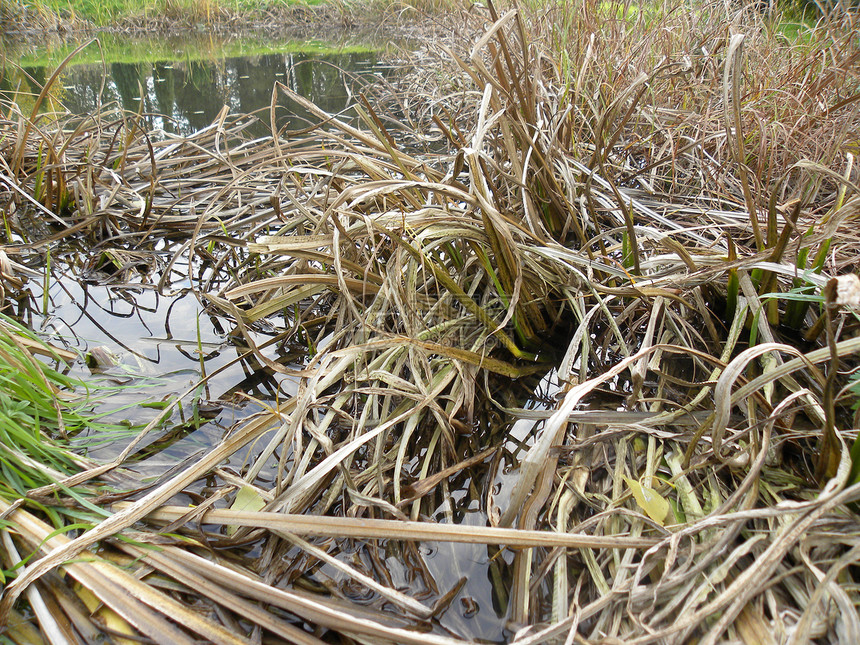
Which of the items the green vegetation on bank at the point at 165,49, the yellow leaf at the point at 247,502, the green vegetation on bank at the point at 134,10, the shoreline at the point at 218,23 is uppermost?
the green vegetation on bank at the point at 134,10

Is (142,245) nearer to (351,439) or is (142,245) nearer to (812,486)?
(351,439)

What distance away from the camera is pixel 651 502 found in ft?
2.54

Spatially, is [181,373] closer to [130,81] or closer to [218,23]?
[130,81]

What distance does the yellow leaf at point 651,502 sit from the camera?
0.77 m

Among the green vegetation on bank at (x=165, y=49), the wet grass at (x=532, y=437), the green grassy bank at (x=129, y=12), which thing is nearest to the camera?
the wet grass at (x=532, y=437)

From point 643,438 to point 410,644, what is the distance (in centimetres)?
54

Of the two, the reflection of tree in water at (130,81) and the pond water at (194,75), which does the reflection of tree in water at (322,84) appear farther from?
the reflection of tree in water at (130,81)

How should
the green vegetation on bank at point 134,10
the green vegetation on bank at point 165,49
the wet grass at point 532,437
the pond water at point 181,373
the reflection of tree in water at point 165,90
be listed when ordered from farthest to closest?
the green vegetation on bank at point 134,10 < the green vegetation on bank at point 165,49 < the reflection of tree in water at point 165,90 < the pond water at point 181,373 < the wet grass at point 532,437

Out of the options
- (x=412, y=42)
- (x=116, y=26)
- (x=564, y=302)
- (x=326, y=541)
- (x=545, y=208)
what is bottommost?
(x=326, y=541)

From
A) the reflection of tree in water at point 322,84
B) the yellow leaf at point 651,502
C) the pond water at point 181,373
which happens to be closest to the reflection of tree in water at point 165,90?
the reflection of tree in water at point 322,84

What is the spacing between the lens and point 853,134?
69.0 inches

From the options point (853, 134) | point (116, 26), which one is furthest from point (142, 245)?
point (116, 26)

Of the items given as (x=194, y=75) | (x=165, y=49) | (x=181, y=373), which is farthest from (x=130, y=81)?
(x=181, y=373)

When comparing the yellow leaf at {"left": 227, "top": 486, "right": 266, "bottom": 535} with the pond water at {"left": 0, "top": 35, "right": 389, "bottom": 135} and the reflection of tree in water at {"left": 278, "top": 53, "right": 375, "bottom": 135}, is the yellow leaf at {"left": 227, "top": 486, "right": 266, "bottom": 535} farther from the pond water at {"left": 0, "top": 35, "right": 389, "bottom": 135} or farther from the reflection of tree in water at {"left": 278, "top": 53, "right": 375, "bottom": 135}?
the reflection of tree in water at {"left": 278, "top": 53, "right": 375, "bottom": 135}
